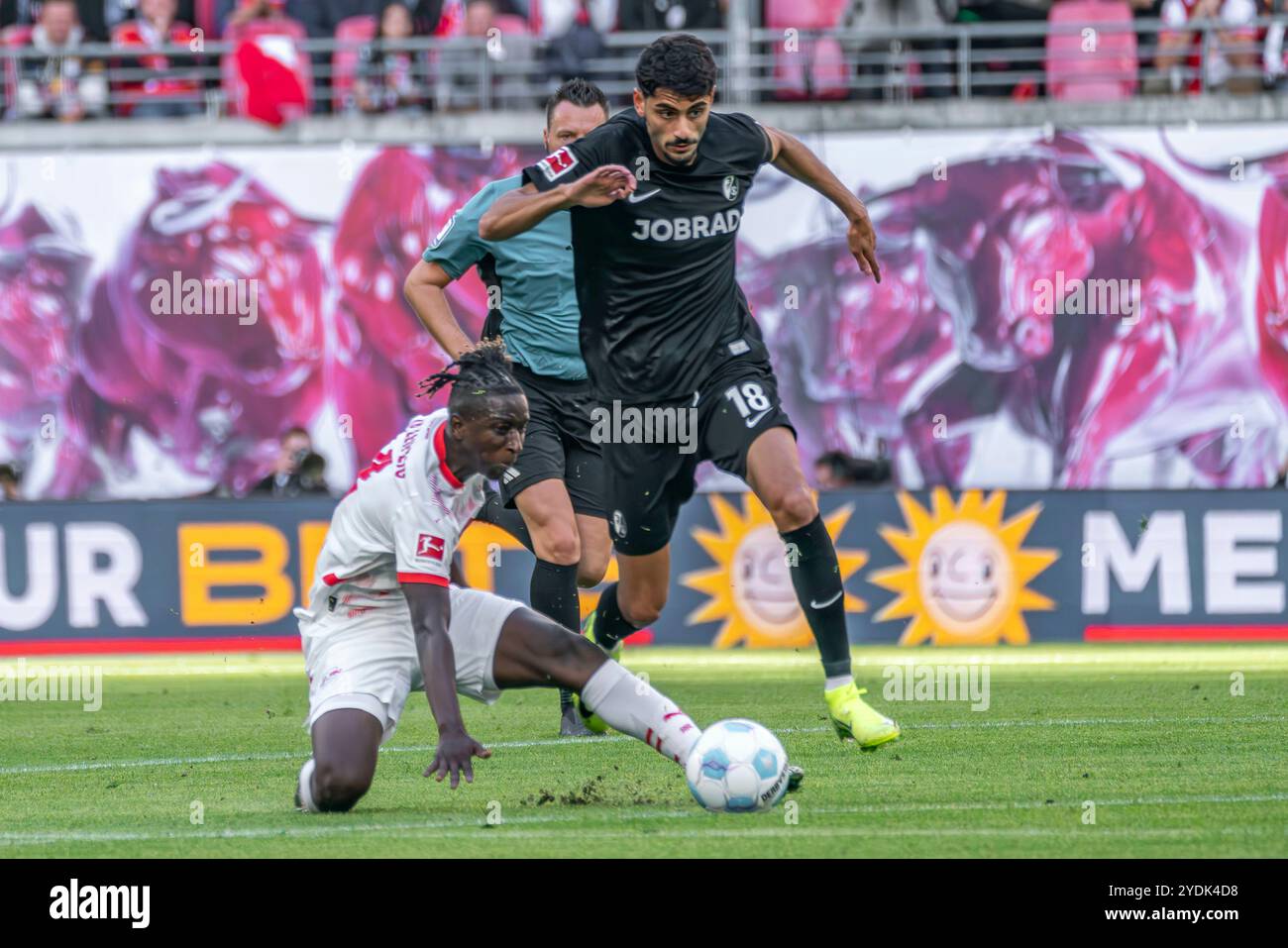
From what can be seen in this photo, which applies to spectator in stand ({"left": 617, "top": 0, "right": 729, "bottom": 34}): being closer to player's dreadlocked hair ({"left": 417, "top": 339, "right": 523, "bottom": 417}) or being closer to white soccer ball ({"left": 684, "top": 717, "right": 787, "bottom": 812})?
player's dreadlocked hair ({"left": 417, "top": 339, "right": 523, "bottom": 417})

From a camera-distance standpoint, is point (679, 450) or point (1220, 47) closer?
point (679, 450)

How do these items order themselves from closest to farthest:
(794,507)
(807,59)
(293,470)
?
(794,507) → (293,470) → (807,59)

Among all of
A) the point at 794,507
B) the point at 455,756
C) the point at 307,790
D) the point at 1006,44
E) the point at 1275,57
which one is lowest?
the point at 307,790

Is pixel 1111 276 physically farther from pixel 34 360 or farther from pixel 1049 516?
pixel 34 360

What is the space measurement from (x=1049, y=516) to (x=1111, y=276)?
11.9 feet

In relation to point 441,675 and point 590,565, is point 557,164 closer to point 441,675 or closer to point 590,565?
point 590,565

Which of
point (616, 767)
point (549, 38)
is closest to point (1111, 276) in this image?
point (549, 38)

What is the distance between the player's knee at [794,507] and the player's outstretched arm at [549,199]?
1304 mm

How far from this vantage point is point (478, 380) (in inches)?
254

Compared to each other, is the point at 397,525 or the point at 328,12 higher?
the point at 328,12

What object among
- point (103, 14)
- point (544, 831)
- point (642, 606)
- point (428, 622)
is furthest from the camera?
point (103, 14)

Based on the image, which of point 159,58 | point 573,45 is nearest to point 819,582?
point 573,45

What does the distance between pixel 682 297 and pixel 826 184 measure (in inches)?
31.4

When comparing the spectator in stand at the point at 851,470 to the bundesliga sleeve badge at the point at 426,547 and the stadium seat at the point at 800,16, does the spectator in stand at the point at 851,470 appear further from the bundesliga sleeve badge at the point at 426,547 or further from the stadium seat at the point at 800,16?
the bundesliga sleeve badge at the point at 426,547
